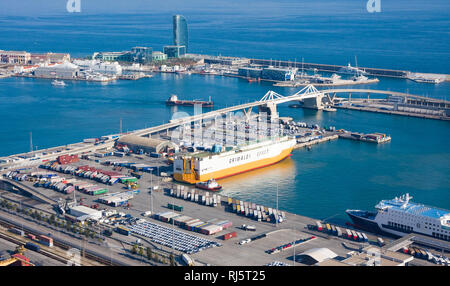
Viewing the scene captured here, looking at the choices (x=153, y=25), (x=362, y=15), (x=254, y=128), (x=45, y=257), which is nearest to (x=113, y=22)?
(x=153, y=25)

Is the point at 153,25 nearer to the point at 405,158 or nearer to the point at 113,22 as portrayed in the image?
the point at 113,22

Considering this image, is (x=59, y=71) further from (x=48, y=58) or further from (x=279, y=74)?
(x=279, y=74)

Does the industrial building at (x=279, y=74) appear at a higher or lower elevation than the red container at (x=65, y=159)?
higher

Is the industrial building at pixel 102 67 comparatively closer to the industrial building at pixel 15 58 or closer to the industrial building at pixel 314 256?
the industrial building at pixel 15 58

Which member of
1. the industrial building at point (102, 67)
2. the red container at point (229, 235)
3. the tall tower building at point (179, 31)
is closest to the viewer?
the red container at point (229, 235)

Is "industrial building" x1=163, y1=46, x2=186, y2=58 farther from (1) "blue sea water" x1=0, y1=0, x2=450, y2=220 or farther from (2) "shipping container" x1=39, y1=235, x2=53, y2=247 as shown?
(2) "shipping container" x1=39, y1=235, x2=53, y2=247

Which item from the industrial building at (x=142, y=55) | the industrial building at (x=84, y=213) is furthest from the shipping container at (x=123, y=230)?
the industrial building at (x=142, y=55)
